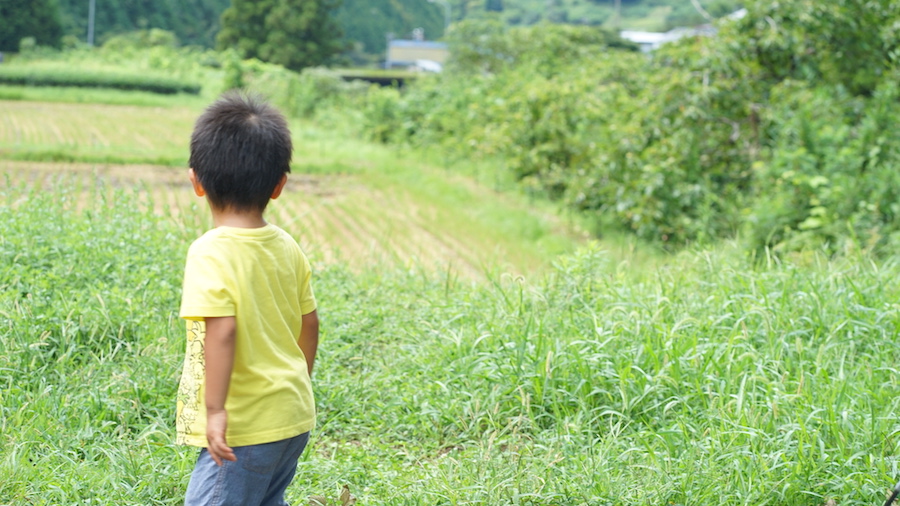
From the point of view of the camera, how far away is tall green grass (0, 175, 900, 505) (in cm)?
261

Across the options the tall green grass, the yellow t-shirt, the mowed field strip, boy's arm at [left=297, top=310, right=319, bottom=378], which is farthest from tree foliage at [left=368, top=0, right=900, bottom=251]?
the yellow t-shirt

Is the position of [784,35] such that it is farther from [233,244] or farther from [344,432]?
[233,244]

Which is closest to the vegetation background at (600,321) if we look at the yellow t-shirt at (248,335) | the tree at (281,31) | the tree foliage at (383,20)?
the yellow t-shirt at (248,335)

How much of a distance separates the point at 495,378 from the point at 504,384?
0.04m

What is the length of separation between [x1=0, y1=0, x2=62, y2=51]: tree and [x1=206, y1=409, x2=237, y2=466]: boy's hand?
33.5 meters

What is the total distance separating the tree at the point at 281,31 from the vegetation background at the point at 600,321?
1035 inches

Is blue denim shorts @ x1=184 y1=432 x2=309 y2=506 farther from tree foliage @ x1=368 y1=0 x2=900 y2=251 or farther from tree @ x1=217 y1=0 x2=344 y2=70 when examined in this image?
tree @ x1=217 y1=0 x2=344 y2=70

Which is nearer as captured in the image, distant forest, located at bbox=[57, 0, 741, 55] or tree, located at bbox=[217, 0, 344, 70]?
tree, located at bbox=[217, 0, 344, 70]

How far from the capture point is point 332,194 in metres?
10.5

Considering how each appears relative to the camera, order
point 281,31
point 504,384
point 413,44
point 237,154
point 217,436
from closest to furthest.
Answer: point 217,436, point 237,154, point 504,384, point 281,31, point 413,44

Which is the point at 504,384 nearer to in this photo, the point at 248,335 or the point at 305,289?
the point at 305,289

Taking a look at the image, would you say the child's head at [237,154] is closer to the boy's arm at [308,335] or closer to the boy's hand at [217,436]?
the boy's arm at [308,335]

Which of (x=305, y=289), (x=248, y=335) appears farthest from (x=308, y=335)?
(x=248, y=335)

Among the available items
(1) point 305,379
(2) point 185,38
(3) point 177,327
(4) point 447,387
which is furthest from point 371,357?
(2) point 185,38
